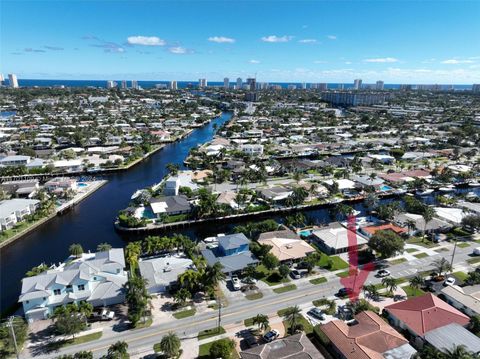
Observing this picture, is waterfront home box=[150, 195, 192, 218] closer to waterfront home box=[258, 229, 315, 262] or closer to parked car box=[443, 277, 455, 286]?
waterfront home box=[258, 229, 315, 262]

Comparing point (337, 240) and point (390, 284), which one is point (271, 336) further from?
point (337, 240)

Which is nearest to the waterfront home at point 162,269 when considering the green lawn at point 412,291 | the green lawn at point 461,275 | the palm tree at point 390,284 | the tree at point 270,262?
the tree at point 270,262

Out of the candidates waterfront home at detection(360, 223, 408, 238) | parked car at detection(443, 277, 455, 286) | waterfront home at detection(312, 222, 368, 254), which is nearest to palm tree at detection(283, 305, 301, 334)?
waterfront home at detection(312, 222, 368, 254)

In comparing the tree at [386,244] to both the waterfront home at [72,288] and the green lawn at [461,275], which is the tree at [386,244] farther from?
the waterfront home at [72,288]

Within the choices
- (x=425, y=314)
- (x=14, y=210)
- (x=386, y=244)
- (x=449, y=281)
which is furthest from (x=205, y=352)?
(x=14, y=210)

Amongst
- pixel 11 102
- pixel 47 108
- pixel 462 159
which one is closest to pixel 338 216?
pixel 462 159
